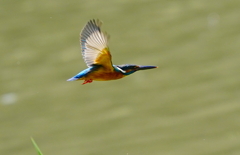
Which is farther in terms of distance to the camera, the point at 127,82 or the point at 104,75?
the point at 127,82

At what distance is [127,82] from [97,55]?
4.80m

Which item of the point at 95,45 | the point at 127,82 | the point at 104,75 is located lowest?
the point at 127,82

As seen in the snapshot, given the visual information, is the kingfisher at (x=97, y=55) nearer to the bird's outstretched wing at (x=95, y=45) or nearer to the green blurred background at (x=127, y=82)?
the bird's outstretched wing at (x=95, y=45)

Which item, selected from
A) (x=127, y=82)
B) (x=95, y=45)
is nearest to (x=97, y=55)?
(x=95, y=45)

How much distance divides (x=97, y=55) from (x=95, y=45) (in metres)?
0.04

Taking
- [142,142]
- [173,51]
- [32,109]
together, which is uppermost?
[173,51]

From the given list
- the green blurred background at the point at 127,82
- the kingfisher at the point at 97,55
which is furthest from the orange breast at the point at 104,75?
the green blurred background at the point at 127,82

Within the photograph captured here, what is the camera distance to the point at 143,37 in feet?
24.0

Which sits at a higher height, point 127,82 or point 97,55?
point 97,55

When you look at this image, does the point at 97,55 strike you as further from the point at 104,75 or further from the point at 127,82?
the point at 127,82

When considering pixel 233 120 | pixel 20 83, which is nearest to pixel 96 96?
pixel 20 83

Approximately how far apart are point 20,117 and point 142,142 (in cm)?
157

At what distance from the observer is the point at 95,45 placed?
2250 millimetres

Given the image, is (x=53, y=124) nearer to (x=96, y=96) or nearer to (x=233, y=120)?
(x=96, y=96)
